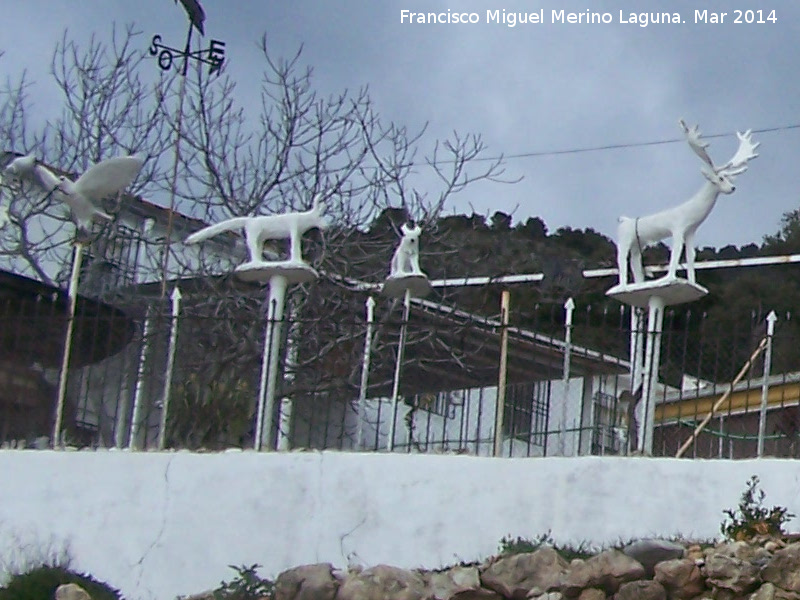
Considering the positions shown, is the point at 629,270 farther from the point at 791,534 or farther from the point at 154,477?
the point at 154,477

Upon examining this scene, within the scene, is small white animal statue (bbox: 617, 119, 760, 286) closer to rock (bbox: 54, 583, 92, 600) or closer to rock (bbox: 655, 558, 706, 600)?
rock (bbox: 655, 558, 706, 600)

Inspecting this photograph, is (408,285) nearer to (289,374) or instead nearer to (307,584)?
(307,584)

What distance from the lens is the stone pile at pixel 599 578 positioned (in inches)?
327

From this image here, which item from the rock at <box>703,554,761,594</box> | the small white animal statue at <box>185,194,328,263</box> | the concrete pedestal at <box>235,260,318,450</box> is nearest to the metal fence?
the concrete pedestal at <box>235,260,318,450</box>

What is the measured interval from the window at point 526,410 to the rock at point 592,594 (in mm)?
2728

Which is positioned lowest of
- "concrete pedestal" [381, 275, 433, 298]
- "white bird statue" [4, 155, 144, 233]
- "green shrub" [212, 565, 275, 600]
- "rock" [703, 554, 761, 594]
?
"green shrub" [212, 565, 275, 600]

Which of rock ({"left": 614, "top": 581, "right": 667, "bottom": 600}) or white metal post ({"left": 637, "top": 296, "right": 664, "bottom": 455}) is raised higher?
white metal post ({"left": 637, "top": 296, "right": 664, "bottom": 455})

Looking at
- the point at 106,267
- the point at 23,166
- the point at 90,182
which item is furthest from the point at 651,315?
the point at 106,267

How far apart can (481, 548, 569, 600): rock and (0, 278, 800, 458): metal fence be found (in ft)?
4.81

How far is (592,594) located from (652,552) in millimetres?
507

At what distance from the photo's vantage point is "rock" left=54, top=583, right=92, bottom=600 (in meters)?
9.13

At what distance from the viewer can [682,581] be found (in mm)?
8453

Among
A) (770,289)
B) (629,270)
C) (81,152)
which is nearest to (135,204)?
(81,152)

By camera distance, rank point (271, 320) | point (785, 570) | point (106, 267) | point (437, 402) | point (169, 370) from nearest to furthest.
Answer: point (785, 570)
point (271, 320)
point (169, 370)
point (437, 402)
point (106, 267)
